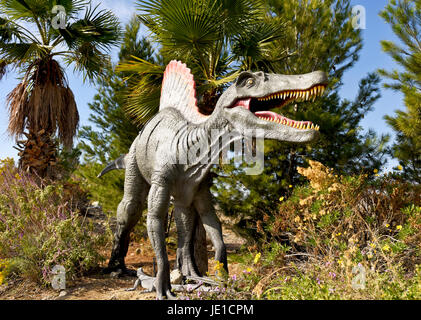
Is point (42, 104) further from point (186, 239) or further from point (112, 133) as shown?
point (186, 239)

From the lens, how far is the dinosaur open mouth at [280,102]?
8.89ft

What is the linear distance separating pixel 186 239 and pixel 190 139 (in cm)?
114

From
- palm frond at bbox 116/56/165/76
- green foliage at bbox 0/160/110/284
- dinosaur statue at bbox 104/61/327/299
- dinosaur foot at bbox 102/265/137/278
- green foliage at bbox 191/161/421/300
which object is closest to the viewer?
dinosaur statue at bbox 104/61/327/299

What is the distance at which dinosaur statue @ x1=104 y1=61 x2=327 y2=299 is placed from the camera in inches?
112

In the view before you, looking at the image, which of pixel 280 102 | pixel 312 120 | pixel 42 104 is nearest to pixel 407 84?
pixel 312 120

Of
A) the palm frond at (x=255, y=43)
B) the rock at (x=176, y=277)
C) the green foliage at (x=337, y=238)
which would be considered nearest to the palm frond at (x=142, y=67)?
the palm frond at (x=255, y=43)

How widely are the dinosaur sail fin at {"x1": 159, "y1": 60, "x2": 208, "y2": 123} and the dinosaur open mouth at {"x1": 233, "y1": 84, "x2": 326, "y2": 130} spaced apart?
0.56 meters

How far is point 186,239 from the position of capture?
146 inches

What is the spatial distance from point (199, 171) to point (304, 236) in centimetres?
160

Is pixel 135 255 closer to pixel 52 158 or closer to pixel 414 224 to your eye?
pixel 52 158

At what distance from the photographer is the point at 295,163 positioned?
21.4 feet

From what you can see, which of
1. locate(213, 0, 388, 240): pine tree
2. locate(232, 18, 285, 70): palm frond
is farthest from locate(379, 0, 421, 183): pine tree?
locate(232, 18, 285, 70): palm frond

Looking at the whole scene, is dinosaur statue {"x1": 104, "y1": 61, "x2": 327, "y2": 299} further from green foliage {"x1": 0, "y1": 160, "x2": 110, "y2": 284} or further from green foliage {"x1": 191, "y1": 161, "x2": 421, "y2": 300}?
green foliage {"x1": 0, "y1": 160, "x2": 110, "y2": 284}

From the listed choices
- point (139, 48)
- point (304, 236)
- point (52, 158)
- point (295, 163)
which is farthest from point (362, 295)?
point (139, 48)
